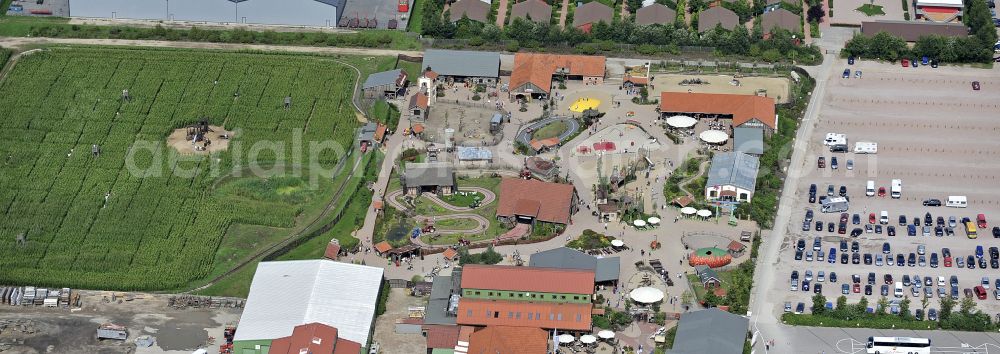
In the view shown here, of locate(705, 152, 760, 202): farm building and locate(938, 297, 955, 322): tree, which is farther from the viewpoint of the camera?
locate(705, 152, 760, 202): farm building

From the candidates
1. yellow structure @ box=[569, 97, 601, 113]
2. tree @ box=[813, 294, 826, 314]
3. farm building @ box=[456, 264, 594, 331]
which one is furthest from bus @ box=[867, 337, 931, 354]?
yellow structure @ box=[569, 97, 601, 113]

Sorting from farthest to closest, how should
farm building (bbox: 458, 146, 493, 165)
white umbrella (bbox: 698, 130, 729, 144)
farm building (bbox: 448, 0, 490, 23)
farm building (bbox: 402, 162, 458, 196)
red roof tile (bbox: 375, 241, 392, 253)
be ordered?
farm building (bbox: 448, 0, 490, 23) < white umbrella (bbox: 698, 130, 729, 144) < farm building (bbox: 458, 146, 493, 165) < farm building (bbox: 402, 162, 458, 196) < red roof tile (bbox: 375, 241, 392, 253)

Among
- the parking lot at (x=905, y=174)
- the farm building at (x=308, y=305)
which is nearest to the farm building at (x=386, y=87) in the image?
the farm building at (x=308, y=305)

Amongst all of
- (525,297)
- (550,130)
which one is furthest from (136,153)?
(525,297)

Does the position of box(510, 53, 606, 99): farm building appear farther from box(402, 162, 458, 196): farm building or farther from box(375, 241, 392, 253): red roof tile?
box(375, 241, 392, 253): red roof tile

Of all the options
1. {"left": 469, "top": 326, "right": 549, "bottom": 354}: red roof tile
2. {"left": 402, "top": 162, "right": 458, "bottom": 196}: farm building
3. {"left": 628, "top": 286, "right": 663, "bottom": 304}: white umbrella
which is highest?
{"left": 402, "top": 162, "right": 458, "bottom": 196}: farm building

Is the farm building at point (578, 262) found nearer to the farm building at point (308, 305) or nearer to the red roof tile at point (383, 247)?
the red roof tile at point (383, 247)

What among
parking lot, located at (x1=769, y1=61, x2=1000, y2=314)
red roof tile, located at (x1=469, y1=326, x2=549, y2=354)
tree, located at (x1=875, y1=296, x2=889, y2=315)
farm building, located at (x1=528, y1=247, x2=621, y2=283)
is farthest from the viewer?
parking lot, located at (x1=769, y1=61, x2=1000, y2=314)
